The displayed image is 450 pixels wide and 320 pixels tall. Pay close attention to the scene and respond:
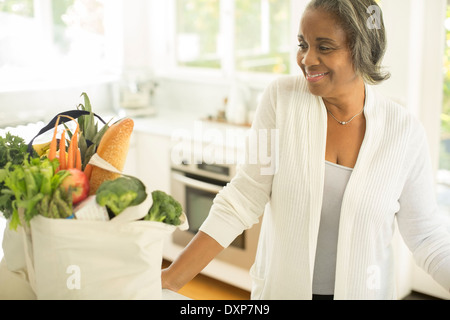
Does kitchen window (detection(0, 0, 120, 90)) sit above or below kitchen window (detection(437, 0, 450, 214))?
above

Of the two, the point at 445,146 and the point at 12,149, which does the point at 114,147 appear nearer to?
the point at 12,149

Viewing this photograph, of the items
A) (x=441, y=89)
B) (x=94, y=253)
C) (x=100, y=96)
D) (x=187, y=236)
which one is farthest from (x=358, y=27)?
(x=100, y=96)

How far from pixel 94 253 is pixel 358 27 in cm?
80

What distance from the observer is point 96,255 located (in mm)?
767

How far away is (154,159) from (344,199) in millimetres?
2239

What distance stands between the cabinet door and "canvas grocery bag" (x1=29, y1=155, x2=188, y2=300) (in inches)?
99.2

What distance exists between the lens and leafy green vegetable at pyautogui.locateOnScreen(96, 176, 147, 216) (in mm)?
739

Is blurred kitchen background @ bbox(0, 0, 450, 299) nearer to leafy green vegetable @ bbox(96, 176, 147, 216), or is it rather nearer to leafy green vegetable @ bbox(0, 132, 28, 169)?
leafy green vegetable @ bbox(0, 132, 28, 169)

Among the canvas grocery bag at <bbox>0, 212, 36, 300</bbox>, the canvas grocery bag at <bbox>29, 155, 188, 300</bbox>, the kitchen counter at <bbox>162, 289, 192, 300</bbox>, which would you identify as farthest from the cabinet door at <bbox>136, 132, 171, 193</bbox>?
the canvas grocery bag at <bbox>29, 155, 188, 300</bbox>

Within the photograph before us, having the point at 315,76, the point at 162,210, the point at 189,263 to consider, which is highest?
the point at 315,76

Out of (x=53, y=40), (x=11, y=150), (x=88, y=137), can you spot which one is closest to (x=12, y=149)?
(x=11, y=150)

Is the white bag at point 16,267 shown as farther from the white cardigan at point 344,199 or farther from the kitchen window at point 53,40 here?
the kitchen window at point 53,40
